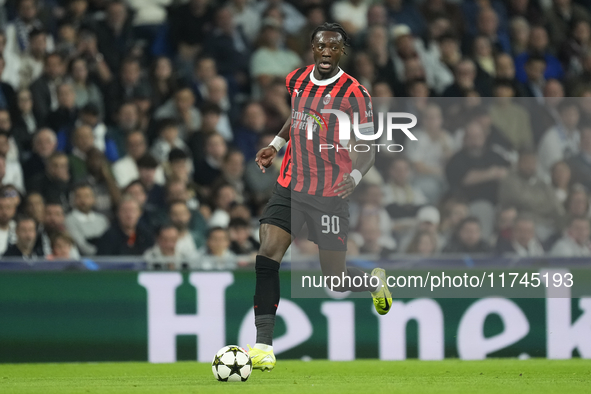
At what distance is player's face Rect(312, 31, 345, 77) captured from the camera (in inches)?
250

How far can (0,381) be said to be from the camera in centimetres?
674

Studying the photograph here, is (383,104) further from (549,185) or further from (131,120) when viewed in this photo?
(131,120)

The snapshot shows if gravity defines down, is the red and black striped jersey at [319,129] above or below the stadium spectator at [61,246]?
above

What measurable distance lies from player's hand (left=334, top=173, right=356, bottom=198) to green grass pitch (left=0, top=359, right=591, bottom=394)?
1.19 meters

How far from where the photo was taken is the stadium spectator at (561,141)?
9273 mm

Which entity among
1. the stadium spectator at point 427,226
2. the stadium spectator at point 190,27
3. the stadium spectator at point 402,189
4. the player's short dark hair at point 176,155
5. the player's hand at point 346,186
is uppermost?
the stadium spectator at point 190,27

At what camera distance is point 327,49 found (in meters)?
6.36

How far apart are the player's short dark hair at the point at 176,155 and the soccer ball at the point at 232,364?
4.35 m

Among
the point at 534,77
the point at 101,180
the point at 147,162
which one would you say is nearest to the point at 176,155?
the point at 147,162

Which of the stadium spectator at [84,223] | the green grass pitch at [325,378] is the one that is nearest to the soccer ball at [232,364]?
the green grass pitch at [325,378]

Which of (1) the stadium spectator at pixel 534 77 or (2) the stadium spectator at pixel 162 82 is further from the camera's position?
(1) the stadium spectator at pixel 534 77

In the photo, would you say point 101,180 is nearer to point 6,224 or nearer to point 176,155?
point 176,155

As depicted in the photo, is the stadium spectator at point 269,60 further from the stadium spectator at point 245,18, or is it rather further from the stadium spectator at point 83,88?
the stadium spectator at point 83,88

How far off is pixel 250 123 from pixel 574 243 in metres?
3.69
